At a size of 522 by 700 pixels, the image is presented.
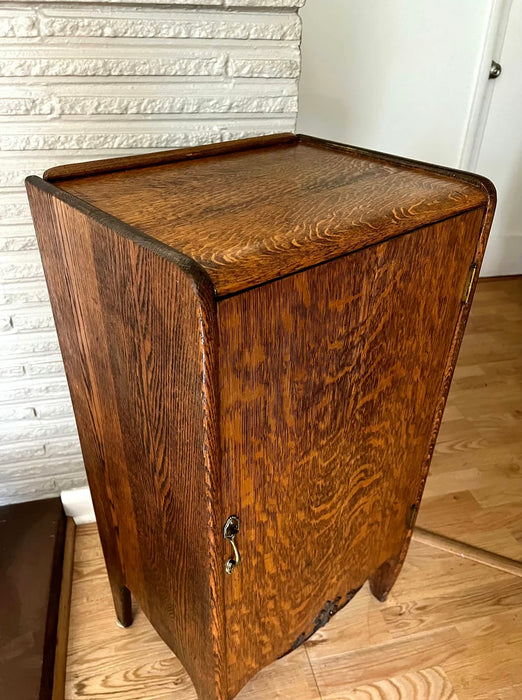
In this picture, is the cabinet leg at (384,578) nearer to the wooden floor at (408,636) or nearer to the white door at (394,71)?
the wooden floor at (408,636)

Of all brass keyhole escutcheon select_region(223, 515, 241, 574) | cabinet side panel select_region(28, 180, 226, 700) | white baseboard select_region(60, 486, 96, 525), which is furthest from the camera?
white baseboard select_region(60, 486, 96, 525)

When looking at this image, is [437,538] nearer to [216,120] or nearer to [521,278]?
[216,120]

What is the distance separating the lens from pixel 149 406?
2.06 ft

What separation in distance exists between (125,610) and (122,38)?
102 cm

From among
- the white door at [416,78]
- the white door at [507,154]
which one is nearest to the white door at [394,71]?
the white door at [416,78]

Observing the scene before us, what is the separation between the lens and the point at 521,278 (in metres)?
2.52

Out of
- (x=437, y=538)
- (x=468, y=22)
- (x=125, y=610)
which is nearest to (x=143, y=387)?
(x=125, y=610)

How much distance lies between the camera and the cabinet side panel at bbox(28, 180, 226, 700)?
52cm

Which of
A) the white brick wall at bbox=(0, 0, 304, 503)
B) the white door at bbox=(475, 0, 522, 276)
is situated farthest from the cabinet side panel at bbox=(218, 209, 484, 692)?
the white door at bbox=(475, 0, 522, 276)

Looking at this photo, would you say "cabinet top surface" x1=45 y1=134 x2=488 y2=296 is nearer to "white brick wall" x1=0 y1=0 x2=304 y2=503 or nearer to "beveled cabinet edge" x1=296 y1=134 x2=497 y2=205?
"beveled cabinet edge" x1=296 y1=134 x2=497 y2=205

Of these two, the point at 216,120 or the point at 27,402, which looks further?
the point at 27,402

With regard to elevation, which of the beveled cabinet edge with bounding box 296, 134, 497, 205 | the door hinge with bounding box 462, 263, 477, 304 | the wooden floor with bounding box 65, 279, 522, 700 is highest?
the beveled cabinet edge with bounding box 296, 134, 497, 205

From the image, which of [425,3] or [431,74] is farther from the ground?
[425,3]

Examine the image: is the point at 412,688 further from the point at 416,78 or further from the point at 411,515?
the point at 416,78
